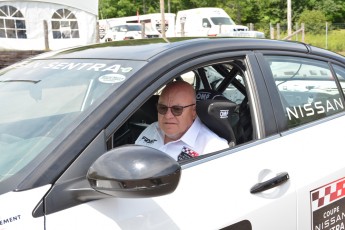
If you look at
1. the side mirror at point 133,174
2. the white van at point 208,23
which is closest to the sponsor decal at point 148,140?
the side mirror at point 133,174

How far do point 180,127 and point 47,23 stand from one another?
1837 cm

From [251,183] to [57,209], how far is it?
86cm

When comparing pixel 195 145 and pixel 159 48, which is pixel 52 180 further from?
pixel 195 145

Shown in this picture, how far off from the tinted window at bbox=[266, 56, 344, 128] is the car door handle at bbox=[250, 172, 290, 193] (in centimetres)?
37

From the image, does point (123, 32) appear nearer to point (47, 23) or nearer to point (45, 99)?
point (47, 23)

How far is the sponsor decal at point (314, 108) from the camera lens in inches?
95.7

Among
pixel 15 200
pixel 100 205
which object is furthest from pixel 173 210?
pixel 15 200

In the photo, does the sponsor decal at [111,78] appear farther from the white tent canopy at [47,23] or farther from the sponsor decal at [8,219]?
the white tent canopy at [47,23]

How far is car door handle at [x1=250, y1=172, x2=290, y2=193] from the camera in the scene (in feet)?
6.45

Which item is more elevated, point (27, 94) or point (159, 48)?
point (159, 48)

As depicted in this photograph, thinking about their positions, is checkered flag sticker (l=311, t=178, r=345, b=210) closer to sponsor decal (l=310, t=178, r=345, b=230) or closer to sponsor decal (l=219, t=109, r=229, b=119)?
sponsor decal (l=310, t=178, r=345, b=230)

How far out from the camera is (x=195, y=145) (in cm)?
232

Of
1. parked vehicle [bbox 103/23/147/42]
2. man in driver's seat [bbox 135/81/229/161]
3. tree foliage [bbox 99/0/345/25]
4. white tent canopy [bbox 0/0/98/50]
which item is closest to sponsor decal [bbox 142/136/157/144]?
man in driver's seat [bbox 135/81/229/161]

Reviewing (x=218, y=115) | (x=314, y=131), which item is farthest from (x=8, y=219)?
(x=314, y=131)
